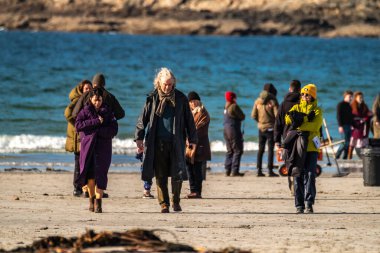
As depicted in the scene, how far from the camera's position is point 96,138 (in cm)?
1430

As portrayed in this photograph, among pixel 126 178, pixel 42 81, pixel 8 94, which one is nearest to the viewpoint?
pixel 126 178

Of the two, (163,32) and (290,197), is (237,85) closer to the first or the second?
(290,197)

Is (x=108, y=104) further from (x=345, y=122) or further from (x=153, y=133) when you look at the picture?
(x=345, y=122)

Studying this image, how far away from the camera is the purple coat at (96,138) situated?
563 inches

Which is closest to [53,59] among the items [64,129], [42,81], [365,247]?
[42,81]

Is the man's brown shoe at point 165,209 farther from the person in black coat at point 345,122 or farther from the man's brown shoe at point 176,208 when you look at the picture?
the person in black coat at point 345,122

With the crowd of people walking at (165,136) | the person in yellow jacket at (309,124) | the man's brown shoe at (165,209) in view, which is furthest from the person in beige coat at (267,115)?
the man's brown shoe at (165,209)

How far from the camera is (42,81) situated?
56406mm

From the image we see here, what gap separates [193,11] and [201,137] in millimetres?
146092

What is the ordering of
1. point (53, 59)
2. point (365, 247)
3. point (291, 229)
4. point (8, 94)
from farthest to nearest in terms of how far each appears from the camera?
point (53, 59), point (8, 94), point (291, 229), point (365, 247)

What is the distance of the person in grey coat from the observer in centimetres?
1386

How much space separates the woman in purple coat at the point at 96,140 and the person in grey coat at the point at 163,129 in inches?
22.3

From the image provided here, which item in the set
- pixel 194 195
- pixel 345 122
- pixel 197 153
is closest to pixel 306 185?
pixel 194 195

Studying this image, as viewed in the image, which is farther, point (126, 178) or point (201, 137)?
point (126, 178)
